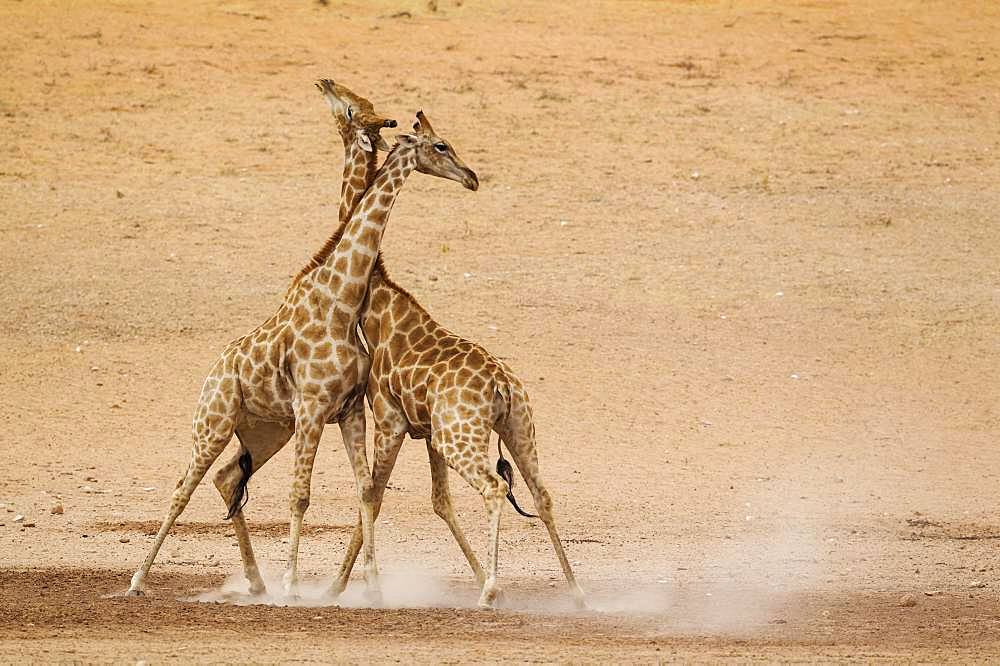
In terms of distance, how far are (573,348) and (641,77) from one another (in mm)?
8517

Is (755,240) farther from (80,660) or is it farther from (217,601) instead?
(80,660)

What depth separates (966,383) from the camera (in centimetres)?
1625

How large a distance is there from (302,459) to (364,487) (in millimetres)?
412

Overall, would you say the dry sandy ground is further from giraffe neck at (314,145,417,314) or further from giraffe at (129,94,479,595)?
giraffe neck at (314,145,417,314)

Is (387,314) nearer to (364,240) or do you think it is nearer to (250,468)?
(364,240)

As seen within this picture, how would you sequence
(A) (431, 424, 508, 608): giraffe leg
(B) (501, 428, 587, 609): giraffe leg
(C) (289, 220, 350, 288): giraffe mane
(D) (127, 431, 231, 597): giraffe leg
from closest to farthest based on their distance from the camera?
1. (A) (431, 424, 508, 608): giraffe leg
2. (B) (501, 428, 587, 609): giraffe leg
3. (D) (127, 431, 231, 597): giraffe leg
4. (C) (289, 220, 350, 288): giraffe mane

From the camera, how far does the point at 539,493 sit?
32.7 feet

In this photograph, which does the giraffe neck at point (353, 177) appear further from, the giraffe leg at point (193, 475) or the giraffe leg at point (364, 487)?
the giraffe leg at point (193, 475)

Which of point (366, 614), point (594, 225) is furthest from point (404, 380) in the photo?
point (594, 225)

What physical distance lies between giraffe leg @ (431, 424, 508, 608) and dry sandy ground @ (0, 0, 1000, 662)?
0.41 meters

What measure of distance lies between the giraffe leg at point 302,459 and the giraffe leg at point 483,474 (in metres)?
0.87

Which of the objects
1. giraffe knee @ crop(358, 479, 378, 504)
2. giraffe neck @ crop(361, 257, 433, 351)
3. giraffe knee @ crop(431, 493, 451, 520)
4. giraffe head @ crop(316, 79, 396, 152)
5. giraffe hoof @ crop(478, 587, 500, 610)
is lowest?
giraffe hoof @ crop(478, 587, 500, 610)

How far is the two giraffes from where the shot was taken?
10.0 metres

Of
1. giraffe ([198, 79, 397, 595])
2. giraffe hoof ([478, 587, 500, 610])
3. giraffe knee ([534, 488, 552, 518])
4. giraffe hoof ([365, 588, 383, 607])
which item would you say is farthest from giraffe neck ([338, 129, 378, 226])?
giraffe hoof ([478, 587, 500, 610])
